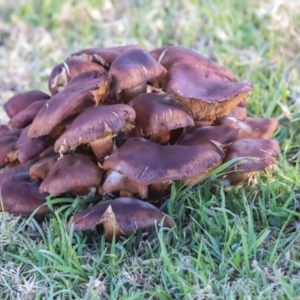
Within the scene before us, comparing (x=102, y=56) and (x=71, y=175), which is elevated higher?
(x=102, y=56)

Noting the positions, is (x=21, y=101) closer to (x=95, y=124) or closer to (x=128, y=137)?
A: (x=128, y=137)

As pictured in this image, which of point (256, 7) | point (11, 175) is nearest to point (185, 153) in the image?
point (11, 175)

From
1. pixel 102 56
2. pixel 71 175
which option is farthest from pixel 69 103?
pixel 102 56

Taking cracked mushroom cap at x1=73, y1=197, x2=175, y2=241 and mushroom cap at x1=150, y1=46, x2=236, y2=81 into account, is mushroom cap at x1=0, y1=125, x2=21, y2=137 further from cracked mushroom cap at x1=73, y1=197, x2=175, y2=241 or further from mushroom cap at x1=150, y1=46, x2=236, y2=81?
mushroom cap at x1=150, y1=46, x2=236, y2=81

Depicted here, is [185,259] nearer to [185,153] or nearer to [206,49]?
[185,153]

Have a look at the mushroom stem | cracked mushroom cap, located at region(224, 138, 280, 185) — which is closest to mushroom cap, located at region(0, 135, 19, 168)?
the mushroom stem

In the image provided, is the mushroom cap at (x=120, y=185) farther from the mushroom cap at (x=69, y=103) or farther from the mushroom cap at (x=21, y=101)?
the mushroom cap at (x=21, y=101)
